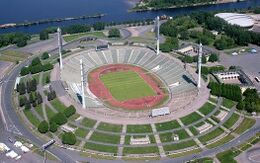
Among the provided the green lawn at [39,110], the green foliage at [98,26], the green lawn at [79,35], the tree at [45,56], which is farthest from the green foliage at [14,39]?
the green lawn at [39,110]

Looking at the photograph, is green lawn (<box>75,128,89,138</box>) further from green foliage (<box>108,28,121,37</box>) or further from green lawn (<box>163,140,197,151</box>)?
green foliage (<box>108,28,121,37</box>)

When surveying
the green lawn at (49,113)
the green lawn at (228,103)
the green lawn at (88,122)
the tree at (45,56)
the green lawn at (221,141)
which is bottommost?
the green lawn at (221,141)

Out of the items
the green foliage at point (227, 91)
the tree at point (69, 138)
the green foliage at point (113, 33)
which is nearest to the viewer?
the tree at point (69, 138)

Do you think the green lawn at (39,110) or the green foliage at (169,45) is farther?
the green foliage at (169,45)

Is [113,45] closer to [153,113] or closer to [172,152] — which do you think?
[153,113]

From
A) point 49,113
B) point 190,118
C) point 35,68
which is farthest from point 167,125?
point 35,68

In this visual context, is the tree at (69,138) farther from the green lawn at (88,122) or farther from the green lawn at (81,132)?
the green lawn at (88,122)

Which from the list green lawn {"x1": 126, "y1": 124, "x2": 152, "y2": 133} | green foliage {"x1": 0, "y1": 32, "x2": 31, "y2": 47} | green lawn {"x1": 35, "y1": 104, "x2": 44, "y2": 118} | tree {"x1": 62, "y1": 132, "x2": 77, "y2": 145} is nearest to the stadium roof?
green foliage {"x1": 0, "y1": 32, "x2": 31, "y2": 47}

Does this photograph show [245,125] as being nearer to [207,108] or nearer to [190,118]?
[207,108]

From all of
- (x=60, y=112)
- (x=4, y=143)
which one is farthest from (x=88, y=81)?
(x=4, y=143)
